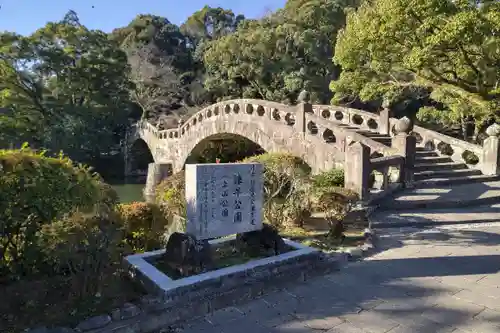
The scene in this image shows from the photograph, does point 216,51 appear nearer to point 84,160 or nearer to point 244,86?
point 244,86

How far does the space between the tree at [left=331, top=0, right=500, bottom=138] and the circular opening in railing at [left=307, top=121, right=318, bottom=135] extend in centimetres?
185

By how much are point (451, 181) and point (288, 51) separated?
1649cm

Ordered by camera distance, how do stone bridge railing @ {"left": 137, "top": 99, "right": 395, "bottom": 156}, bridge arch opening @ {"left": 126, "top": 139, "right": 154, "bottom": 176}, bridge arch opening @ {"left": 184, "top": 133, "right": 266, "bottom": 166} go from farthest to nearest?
bridge arch opening @ {"left": 126, "top": 139, "right": 154, "bottom": 176} < bridge arch opening @ {"left": 184, "top": 133, "right": 266, "bottom": 166} < stone bridge railing @ {"left": 137, "top": 99, "right": 395, "bottom": 156}

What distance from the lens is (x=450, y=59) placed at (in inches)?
384

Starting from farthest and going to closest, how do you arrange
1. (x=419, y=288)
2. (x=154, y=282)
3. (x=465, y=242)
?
(x=465, y=242) < (x=419, y=288) < (x=154, y=282)

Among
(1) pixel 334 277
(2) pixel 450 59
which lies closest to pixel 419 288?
(1) pixel 334 277

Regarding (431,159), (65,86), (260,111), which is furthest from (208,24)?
(431,159)

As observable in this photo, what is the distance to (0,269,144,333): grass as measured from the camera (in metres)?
3.42

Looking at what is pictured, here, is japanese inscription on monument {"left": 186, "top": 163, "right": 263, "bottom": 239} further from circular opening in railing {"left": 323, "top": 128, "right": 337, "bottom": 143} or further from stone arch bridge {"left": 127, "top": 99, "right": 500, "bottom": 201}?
circular opening in railing {"left": 323, "top": 128, "right": 337, "bottom": 143}

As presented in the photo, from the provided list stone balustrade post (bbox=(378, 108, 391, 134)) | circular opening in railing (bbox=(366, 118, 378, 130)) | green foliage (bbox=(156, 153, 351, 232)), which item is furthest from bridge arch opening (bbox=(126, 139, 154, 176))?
green foliage (bbox=(156, 153, 351, 232))

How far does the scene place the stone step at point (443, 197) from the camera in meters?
8.66

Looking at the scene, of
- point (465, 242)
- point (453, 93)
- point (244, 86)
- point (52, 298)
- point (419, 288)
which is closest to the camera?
point (52, 298)

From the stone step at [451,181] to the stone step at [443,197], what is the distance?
0.15 m

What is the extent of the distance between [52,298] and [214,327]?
5.44 ft
